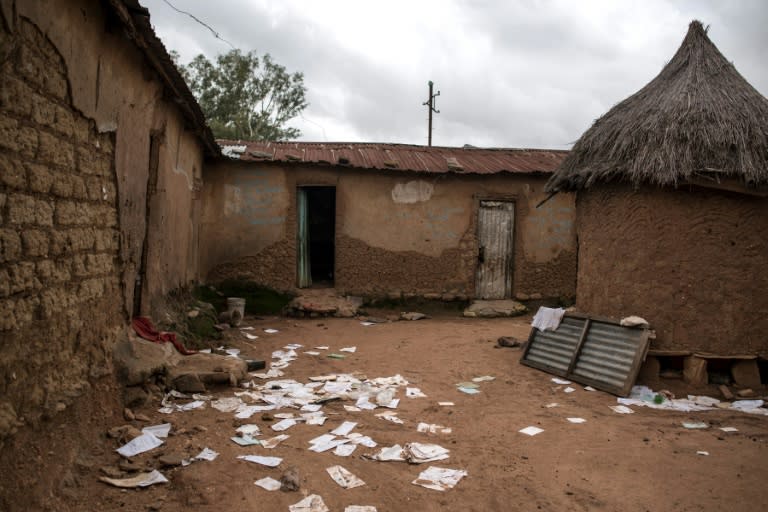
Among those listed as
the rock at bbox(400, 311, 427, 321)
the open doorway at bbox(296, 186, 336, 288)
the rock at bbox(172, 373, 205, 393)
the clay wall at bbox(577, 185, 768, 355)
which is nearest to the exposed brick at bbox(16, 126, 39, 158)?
the rock at bbox(172, 373, 205, 393)

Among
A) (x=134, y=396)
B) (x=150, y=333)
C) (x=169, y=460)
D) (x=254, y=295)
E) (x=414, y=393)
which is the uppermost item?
(x=150, y=333)

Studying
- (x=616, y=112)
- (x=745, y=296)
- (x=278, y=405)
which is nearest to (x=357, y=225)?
(x=616, y=112)

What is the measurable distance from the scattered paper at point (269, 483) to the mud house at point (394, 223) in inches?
265

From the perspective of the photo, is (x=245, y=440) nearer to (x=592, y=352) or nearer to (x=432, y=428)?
(x=432, y=428)

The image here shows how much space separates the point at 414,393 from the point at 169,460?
2519mm

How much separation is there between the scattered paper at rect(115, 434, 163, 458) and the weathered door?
7.69 m

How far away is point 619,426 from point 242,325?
6.00 meters

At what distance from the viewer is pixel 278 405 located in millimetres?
4621

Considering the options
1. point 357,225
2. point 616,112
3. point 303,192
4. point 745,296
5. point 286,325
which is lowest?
point 286,325

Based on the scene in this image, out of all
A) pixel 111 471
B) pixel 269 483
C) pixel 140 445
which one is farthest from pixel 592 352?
pixel 111 471

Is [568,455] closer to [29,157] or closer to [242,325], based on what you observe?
[29,157]

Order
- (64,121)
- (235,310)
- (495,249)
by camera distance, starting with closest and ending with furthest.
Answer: (64,121), (235,310), (495,249)

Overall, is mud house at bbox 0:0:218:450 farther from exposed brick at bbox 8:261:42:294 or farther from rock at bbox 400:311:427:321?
rock at bbox 400:311:427:321

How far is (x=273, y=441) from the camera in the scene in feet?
12.4
